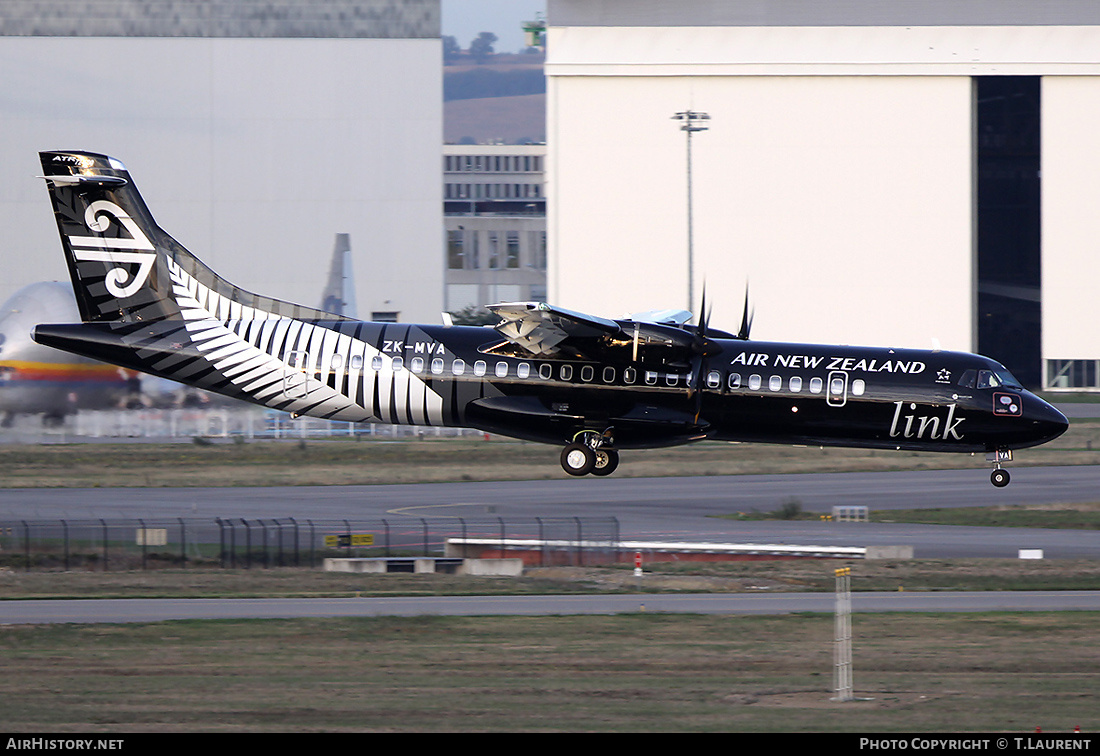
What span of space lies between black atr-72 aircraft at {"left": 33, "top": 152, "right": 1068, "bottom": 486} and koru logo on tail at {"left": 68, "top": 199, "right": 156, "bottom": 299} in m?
0.04

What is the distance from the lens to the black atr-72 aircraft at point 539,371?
33281mm

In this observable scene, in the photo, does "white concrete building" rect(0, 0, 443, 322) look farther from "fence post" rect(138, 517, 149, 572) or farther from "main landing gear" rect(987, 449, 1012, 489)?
"main landing gear" rect(987, 449, 1012, 489)

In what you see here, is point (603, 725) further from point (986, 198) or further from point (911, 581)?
point (986, 198)

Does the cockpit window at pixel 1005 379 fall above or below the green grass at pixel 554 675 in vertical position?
above

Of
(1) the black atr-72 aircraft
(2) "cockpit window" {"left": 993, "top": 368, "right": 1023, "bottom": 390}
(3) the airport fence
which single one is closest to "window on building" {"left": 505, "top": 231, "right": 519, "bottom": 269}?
(3) the airport fence

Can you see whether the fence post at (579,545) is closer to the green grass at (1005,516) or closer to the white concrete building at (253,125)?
the green grass at (1005,516)

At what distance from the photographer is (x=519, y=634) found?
37.0 m

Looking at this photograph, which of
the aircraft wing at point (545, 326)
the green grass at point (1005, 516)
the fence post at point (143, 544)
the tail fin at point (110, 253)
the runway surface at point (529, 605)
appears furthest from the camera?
the green grass at point (1005, 516)

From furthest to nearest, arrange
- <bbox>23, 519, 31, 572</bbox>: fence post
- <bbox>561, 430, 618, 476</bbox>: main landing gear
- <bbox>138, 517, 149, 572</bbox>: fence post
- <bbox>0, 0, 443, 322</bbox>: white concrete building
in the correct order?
<bbox>0, 0, 443, 322</bbox>: white concrete building, <bbox>138, 517, 149, 572</bbox>: fence post, <bbox>23, 519, 31, 572</bbox>: fence post, <bbox>561, 430, 618, 476</bbox>: main landing gear

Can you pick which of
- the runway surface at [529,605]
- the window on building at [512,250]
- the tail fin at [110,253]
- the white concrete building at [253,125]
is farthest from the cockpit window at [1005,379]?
the window on building at [512,250]

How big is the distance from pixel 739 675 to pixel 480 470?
39.1 metres

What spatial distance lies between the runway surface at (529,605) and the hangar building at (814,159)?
1908 inches

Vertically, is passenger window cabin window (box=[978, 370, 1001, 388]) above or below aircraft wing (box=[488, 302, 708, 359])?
below

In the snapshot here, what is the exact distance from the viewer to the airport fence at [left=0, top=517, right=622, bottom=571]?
1916 inches
